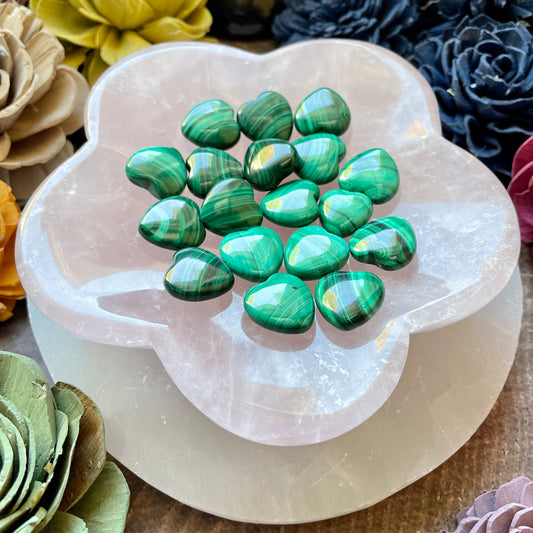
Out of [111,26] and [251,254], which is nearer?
[251,254]

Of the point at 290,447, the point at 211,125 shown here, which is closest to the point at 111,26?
the point at 211,125

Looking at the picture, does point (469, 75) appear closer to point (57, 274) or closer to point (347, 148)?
point (347, 148)

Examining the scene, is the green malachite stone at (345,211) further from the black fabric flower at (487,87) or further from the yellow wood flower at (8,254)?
the yellow wood flower at (8,254)

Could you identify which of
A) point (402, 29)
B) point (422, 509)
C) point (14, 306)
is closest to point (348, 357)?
point (422, 509)

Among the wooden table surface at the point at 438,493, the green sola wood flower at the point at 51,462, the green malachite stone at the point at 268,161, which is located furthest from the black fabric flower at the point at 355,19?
the green sola wood flower at the point at 51,462

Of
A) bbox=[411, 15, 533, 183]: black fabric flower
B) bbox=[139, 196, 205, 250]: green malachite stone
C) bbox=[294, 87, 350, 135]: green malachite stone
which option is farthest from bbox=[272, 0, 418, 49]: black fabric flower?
bbox=[139, 196, 205, 250]: green malachite stone

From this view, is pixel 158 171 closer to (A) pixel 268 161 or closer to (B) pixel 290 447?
(A) pixel 268 161
